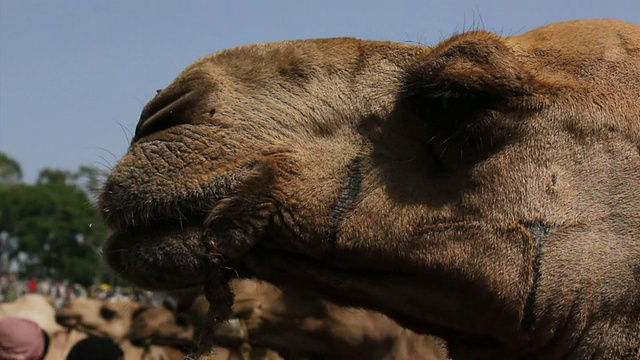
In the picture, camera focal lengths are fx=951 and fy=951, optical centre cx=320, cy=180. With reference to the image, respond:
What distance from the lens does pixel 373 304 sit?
3.67 meters

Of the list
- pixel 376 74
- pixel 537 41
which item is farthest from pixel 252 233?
pixel 537 41

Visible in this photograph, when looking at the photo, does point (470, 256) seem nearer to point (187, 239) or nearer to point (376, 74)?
point (376, 74)

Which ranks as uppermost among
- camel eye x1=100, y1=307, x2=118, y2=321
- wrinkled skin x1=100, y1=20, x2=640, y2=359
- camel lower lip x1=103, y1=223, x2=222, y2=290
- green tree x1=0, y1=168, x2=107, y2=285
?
green tree x1=0, y1=168, x2=107, y2=285

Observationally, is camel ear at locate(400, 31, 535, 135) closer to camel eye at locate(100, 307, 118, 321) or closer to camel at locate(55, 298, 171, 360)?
camel at locate(55, 298, 171, 360)

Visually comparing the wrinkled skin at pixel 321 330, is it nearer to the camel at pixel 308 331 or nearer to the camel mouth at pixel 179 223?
the camel at pixel 308 331

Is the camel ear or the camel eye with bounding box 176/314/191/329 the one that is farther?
the camel eye with bounding box 176/314/191/329

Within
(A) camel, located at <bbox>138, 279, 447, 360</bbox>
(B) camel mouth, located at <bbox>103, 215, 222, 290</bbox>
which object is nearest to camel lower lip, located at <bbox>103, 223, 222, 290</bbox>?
(B) camel mouth, located at <bbox>103, 215, 222, 290</bbox>

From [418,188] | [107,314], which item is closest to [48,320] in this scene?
[107,314]

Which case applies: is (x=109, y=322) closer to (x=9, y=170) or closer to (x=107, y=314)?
(x=107, y=314)

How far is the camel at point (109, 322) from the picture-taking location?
7.66 m

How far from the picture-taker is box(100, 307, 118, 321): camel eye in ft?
25.8

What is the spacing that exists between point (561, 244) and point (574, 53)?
2.56 ft

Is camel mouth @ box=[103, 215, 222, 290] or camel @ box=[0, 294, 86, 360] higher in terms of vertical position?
camel @ box=[0, 294, 86, 360]

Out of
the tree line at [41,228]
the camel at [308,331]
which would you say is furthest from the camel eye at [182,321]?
the tree line at [41,228]
